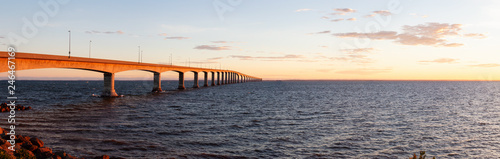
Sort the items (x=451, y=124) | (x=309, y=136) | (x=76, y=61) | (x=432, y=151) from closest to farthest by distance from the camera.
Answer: (x=432, y=151) < (x=309, y=136) < (x=451, y=124) < (x=76, y=61)

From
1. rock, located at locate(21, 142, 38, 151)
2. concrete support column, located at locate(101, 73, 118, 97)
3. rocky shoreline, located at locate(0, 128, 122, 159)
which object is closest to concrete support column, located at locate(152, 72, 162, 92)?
concrete support column, located at locate(101, 73, 118, 97)

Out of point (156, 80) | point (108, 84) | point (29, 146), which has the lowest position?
point (29, 146)

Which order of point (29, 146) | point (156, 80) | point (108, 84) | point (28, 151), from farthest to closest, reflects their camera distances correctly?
point (156, 80)
point (108, 84)
point (29, 146)
point (28, 151)

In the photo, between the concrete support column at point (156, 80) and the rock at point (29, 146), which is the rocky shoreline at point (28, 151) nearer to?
the rock at point (29, 146)

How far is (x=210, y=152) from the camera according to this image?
655 inches

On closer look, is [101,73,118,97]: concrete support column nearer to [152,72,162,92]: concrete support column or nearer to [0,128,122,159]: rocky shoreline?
[152,72,162,92]: concrete support column

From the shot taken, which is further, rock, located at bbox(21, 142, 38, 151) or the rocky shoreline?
rock, located at bbox(21, 142, 38, 151)

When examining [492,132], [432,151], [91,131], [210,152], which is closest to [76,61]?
[91,131]

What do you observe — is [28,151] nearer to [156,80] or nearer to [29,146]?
[29,146]

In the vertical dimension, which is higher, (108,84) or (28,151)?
(108,84)

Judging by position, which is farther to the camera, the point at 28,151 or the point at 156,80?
the point at 156,80

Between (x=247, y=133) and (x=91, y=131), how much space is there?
10.6m

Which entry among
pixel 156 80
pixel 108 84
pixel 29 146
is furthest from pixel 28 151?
pixel 156 80

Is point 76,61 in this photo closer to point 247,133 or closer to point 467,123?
point 247,133
